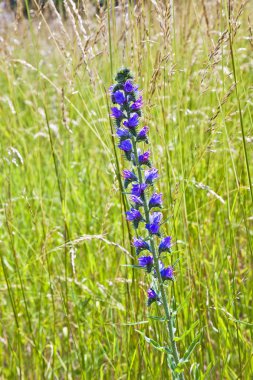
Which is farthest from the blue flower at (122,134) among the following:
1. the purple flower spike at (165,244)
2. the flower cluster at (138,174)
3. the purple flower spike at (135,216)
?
the purple flower spike at (165,244)

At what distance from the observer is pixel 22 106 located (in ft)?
21.9

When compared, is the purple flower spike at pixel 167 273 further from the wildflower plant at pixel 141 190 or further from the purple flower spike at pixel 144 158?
the purple flower spike at pixel 144 158

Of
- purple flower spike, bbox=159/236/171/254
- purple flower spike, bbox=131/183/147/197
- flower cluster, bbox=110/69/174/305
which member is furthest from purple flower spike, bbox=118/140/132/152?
purple flower spike, bbox=159/236/171/254

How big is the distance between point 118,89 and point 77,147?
2.37 metres

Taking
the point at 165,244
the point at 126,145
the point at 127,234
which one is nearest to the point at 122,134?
the point at 126,145

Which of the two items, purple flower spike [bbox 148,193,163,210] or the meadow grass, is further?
the meadow grass

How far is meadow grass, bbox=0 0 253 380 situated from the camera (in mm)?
2043

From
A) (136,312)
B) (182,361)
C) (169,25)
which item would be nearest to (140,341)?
(136,312)

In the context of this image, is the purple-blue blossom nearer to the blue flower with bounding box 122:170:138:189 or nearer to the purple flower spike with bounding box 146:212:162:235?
the purple flower spike with bounding box 146:212:162:235

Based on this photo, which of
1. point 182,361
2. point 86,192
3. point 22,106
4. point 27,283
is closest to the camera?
point 182,361

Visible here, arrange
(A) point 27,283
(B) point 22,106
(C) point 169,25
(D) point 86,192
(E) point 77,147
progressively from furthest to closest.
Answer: (B) point 22,106, (E) point 77,147, (D) point 86,192, (A) point 27,283, (C) point 169,25

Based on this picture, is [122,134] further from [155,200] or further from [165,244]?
[165,244]

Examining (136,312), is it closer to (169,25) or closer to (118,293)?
(118,293)

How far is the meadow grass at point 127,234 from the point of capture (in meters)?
2.04
